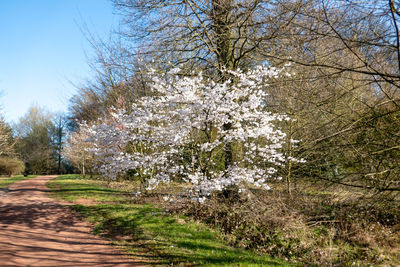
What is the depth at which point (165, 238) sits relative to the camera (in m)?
6.06

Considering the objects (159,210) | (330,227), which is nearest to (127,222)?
(159,210)

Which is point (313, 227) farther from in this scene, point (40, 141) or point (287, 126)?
point (40, 141)

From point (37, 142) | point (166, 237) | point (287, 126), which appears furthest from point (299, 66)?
point (37, 142)

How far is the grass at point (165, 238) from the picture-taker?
4.95 meters

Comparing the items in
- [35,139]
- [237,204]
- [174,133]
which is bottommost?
[237,204]

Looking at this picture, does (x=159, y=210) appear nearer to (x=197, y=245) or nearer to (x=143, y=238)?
(x=143, y=238)

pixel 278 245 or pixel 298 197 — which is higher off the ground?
pixel 298 197

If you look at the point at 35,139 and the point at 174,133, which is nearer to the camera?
the point at 174,133

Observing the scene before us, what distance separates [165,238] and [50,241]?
9.27 ft

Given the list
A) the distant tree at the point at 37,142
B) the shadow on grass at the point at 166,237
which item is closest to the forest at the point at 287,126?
the shadow on grass at the point at 166,237

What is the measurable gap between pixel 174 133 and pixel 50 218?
535 centimetres

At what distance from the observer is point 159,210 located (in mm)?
8375

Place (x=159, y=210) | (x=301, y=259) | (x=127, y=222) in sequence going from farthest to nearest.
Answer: (x=159, y=210), (x=127, y=222), (x=301, y=259)

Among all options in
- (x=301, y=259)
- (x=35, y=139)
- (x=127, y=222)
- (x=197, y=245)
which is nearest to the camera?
(x=301, y=259)
